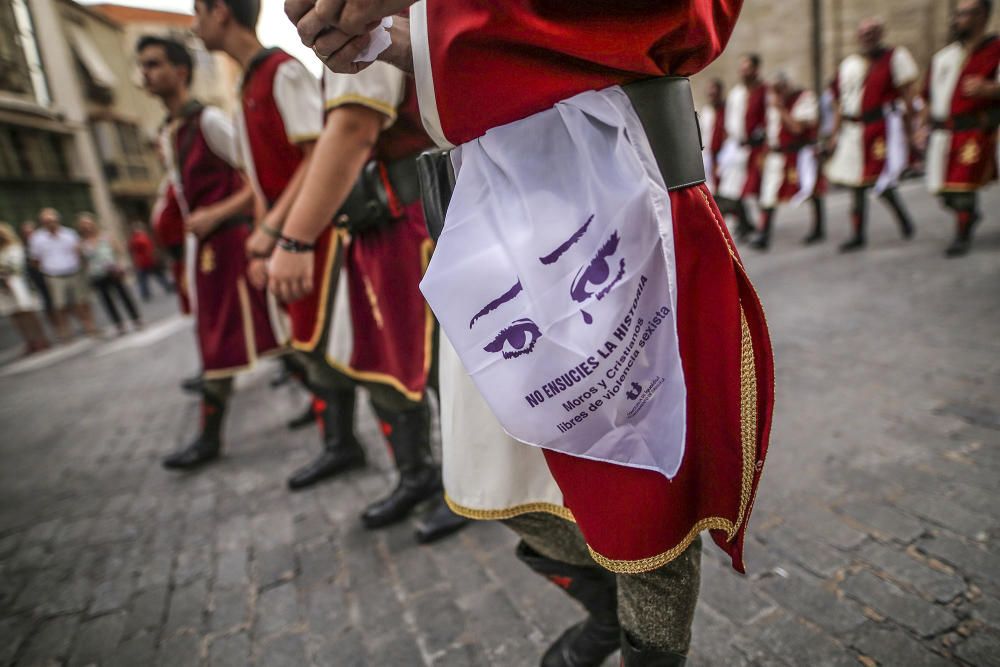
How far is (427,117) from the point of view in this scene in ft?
2.98

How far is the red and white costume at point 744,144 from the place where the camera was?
679cm

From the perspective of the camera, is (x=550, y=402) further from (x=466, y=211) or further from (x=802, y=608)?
(x=802, y=608)

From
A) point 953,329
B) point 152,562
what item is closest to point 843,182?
point 953,329

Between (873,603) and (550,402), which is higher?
(550,402)

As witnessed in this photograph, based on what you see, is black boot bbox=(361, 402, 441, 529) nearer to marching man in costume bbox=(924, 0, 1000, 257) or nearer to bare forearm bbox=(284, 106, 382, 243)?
bare forearm bbox=(284, 106, 382, 243)

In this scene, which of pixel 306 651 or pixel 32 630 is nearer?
pixel 306 651

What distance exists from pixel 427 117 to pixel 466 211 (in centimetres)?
20

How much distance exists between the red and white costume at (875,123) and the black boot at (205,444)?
6.09m

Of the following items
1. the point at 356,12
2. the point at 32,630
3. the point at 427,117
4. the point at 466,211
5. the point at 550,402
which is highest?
the point at 356,12

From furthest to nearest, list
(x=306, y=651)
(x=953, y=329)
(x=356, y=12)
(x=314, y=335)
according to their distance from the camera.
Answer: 1. (x=953, y=329)
2. (x=314, y=335)
3. (x=306, y=651)
4. (x=356, y=12)

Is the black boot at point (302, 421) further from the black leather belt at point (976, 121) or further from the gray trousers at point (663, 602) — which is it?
the black leather belt at point (976, 121)

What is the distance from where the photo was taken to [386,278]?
6.16 ft

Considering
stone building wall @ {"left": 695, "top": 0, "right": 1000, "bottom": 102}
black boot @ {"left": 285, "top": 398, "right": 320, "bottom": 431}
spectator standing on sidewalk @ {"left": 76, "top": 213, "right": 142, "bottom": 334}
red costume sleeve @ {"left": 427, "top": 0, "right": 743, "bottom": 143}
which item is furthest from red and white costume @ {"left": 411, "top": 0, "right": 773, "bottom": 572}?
stone building wall @ {"left": 695, "top": 0, "right": 1000, "bottom": 102}

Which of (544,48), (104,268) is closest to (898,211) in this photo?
(544,48)
